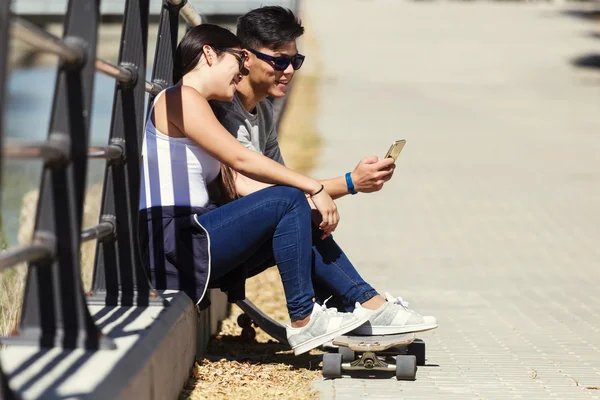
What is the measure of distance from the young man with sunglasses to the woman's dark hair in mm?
110

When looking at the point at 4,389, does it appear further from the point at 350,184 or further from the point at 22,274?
the point at 22,274

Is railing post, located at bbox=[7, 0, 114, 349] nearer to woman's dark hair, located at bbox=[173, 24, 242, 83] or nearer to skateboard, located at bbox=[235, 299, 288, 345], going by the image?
woman's dark hair, located at bbox=[173, 24, 242, 83]

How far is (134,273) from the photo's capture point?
138 inches

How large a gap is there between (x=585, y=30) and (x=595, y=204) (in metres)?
30.6

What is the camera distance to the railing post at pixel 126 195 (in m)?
3.47

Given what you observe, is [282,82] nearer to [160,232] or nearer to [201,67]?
[201,67]

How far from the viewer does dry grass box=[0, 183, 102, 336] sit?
4.43 metres

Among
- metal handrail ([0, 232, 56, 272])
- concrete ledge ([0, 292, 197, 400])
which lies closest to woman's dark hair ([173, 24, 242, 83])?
concrete ledge ([0, 292, 197, 400])

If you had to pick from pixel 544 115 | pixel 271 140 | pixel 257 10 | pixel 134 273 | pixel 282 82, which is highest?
pixel 257 10

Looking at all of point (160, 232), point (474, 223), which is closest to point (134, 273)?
point (160, 232)

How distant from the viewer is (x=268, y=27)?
161 inches

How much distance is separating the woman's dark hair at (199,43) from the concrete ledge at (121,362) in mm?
877

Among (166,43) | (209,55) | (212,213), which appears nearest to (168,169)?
(212,213)

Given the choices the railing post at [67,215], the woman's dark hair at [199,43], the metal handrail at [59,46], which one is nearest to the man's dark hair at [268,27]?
the woman's dark hair at [199,43]
